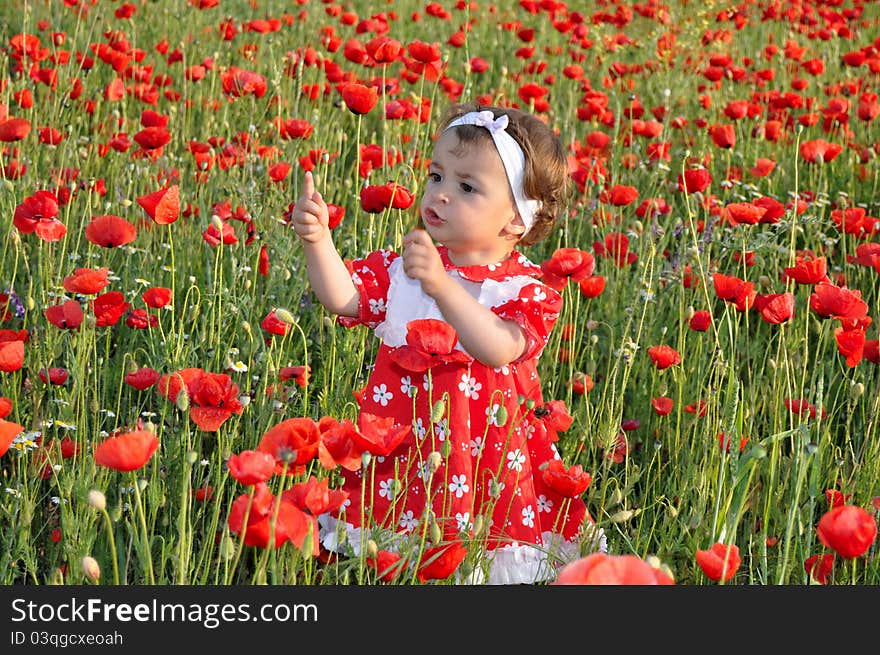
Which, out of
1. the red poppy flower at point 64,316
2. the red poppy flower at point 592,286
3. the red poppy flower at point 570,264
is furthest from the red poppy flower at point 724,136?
the red poppy flower at point 64,316

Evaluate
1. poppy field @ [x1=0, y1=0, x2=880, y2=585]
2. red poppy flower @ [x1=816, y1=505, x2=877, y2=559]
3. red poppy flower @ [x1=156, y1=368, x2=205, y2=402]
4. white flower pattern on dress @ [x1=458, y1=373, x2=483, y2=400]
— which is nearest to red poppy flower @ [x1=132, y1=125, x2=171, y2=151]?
poppy field @ [x1=0, y1=0, x2=880, y2=585]

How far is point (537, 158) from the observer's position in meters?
2.46

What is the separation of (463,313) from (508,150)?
1.25 ft

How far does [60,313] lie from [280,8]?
4.57 m

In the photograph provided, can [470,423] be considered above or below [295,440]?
below

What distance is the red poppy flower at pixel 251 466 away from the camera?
5.36ft

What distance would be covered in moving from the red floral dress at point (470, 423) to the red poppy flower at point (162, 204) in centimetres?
41

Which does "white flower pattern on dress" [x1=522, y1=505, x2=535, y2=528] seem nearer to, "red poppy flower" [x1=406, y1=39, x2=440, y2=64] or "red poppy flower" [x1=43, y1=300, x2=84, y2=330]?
"red poppy flower" [x1=43, y1=300, x2=84, y2=330]

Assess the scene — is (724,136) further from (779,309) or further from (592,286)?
(779,309)

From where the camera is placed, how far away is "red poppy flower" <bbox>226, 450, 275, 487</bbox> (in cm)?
163

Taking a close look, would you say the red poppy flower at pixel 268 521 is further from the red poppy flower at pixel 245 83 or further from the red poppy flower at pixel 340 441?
the red poppy flower at pixel 245 83

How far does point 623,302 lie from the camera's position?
3613 millimetres

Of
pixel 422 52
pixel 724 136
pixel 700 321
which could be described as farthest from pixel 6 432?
pixel 724 136

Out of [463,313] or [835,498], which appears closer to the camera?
[463,313]
